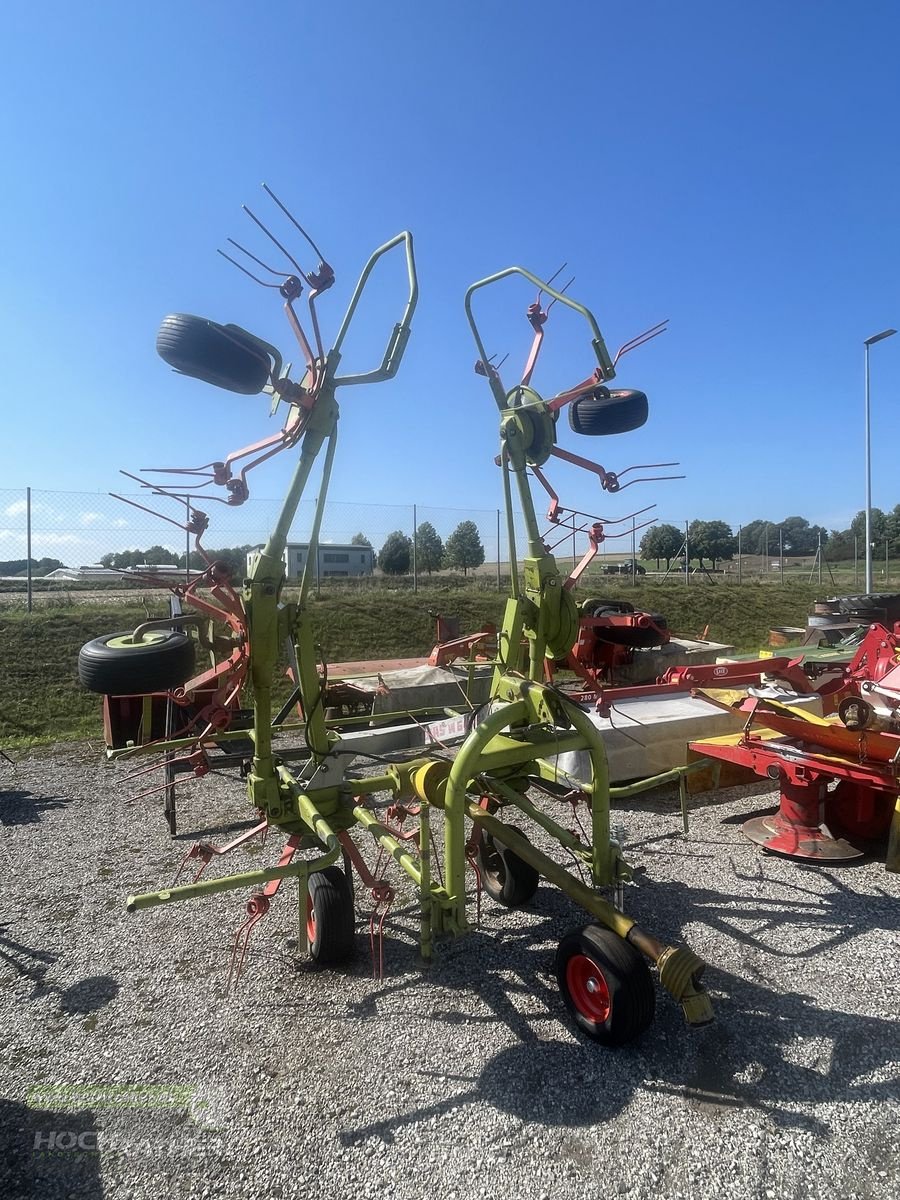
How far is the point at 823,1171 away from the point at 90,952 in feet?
12.7

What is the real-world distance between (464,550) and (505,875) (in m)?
18.0

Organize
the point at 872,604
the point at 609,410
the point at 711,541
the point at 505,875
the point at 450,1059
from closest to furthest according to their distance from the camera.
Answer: the point at 450,1059 < the point at 609,410 < the point at 505,875 < the point at 872,604 < the point at 711,541

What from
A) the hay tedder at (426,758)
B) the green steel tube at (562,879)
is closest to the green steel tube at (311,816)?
the hay tedder at (426,758)

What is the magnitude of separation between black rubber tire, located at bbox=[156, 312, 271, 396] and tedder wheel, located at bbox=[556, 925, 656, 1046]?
10.3 feet

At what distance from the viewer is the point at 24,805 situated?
705 cm

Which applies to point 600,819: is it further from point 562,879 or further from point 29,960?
point 29,960

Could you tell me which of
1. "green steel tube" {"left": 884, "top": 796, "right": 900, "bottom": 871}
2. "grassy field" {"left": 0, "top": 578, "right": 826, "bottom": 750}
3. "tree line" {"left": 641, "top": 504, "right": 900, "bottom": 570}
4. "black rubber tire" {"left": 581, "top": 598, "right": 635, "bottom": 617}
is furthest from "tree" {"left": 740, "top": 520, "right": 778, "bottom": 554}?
"green steel tube" {"left": 884, "top": 796, "right": 900, "bottom": 871}

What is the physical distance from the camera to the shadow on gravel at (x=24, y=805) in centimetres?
666

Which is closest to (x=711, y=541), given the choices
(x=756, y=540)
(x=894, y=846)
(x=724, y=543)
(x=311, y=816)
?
(x=724, y=543)

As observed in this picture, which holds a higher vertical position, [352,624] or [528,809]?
[352,624]

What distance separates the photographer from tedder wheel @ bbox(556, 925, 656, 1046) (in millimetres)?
3123

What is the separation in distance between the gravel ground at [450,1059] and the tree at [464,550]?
17323 mm

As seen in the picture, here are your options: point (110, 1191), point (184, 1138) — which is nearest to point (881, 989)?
point (184, 1138)

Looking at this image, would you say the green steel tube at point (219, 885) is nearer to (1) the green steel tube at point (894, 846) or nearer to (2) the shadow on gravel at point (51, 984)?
(2) the shadow on gravel at point (51, 984)
